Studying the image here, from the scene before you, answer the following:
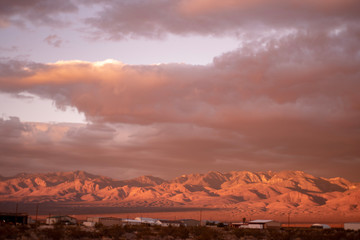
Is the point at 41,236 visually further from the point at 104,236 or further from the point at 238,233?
the point at 238,233

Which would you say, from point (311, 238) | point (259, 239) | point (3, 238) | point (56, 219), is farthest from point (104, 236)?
point (56, 219)

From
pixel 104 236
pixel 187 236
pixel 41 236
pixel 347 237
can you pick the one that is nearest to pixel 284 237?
pixel 347 237

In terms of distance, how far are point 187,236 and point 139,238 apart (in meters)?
9.03

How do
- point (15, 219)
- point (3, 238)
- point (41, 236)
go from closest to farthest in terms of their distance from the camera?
point (3, 238)
point (41, 236)
point (15, 219)

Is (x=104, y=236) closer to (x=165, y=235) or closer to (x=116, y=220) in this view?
(x=165, y=235)

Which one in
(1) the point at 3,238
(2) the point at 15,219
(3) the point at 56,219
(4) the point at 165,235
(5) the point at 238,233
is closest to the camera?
(1) the point at 3,238

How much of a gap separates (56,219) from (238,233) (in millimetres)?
59712

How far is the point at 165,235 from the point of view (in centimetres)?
6788

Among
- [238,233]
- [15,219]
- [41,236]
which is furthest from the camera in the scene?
[15,219]

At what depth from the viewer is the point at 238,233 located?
77062mm

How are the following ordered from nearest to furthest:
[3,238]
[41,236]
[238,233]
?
[3,238] → [41,236] → [238,233]

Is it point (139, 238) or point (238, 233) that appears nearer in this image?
point (139, 238)

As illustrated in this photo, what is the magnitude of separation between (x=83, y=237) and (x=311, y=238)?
110 feet

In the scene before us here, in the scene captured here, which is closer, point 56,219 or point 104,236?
point 104,236
